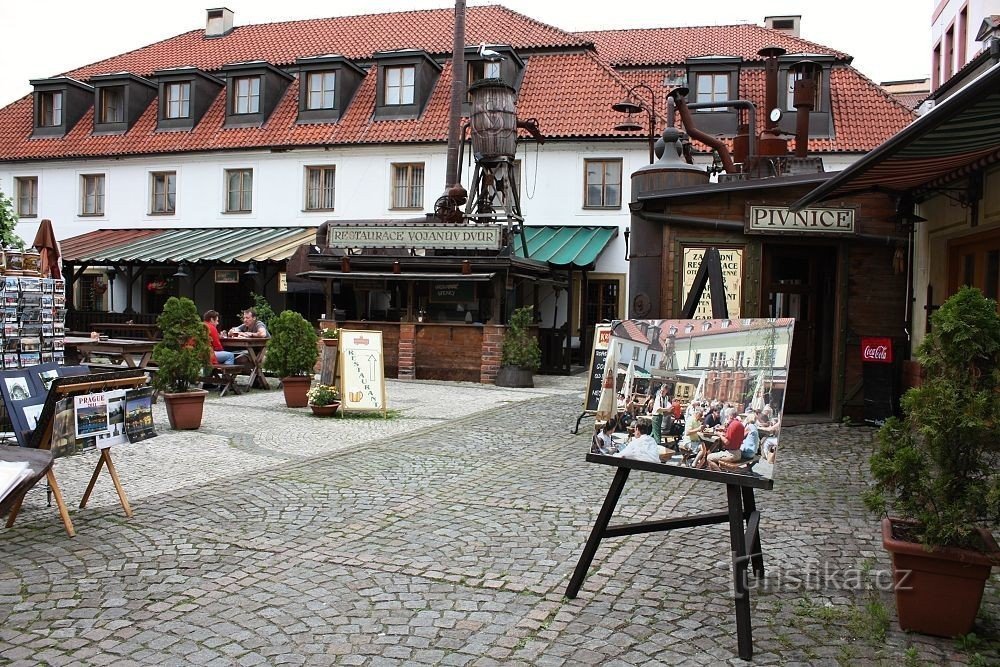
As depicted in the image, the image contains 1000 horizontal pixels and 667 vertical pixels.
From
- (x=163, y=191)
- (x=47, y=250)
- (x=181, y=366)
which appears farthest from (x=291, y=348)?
(x=163, y=191)

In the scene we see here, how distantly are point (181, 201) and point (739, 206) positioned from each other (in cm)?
2045

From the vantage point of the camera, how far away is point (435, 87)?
25.7m

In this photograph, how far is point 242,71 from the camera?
26.5m

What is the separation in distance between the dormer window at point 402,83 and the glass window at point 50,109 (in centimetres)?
1161

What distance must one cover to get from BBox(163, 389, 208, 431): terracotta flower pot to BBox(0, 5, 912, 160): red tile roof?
49.4 ft

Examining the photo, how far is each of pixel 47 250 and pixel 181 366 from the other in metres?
4.87

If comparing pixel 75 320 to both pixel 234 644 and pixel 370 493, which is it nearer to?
pixel 370 493

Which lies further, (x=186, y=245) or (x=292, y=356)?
(x=186, y=245)

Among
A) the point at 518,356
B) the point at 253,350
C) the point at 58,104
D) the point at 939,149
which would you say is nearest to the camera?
the point at 939,149

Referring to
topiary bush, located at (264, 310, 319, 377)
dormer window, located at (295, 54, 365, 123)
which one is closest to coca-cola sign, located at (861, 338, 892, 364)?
topiary bush, located at (264, 310, 319, 377)

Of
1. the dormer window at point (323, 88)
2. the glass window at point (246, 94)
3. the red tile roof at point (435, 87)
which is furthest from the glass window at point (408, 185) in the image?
the glass window at point (246, 94)

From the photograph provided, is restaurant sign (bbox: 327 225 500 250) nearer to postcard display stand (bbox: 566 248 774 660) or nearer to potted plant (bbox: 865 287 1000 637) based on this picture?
postcard display stand (bbox: 566 248 774 660)

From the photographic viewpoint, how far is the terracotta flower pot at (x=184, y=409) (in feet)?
32.5

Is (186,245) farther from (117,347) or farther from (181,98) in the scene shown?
(117,347)
